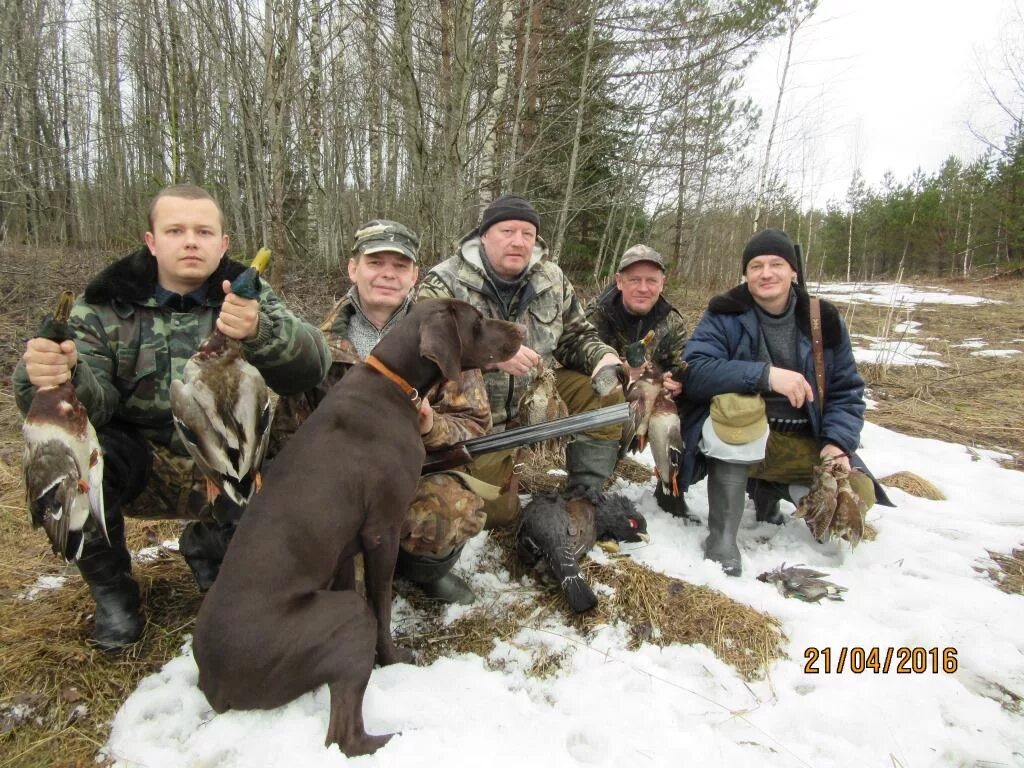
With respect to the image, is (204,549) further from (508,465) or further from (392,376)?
(508,465)

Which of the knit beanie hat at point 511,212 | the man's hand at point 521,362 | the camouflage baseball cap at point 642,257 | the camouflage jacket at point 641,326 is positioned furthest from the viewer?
the camouflage jacket at point 641,326

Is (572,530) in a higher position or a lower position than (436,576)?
higher

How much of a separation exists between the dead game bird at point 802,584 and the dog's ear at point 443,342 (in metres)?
2.25

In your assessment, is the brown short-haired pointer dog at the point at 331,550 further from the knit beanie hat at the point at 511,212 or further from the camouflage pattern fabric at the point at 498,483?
the knit beanie hat at the point at 511,212

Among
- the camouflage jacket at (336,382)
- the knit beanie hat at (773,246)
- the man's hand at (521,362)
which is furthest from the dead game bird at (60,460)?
the knit beanie hat at (773,246)

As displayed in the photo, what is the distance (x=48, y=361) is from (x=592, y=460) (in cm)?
305

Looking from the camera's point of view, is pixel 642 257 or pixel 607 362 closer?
pixel 607 362

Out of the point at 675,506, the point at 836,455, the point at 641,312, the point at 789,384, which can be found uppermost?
the point at 641,312

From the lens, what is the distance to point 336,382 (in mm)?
3064

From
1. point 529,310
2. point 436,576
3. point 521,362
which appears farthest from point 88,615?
point 529,310

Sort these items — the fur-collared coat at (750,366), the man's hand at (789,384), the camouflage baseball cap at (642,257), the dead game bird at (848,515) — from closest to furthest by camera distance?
the dead game bird at (848,515), the man's hand at (789,384), the fur-collared coat at (750,366), the camouflage baseball cap at (642,257)

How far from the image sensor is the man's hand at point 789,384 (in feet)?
11.7

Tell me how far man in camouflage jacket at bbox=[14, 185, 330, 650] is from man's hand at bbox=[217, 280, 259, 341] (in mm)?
118

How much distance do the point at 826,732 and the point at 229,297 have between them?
9.60 feet
